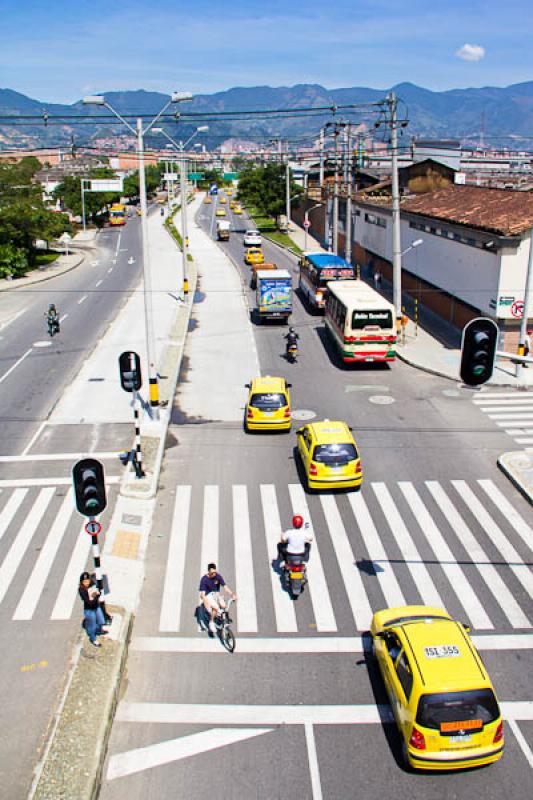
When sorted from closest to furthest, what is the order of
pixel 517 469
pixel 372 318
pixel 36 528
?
pixel 36 528 < pixel 517 469 < pixel 372 318

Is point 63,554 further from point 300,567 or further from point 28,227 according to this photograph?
point 28,227

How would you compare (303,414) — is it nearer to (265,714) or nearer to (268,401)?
(268,401)

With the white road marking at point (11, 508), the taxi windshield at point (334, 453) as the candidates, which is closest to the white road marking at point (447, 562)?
the taxi windshield at point (334, 453)

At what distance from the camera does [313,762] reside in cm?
1124

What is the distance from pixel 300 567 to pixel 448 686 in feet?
17.6

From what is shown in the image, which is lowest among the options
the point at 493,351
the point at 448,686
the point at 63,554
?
the point at 63,554

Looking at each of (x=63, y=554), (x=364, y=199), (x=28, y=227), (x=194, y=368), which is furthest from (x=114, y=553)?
(x=364, y=199)

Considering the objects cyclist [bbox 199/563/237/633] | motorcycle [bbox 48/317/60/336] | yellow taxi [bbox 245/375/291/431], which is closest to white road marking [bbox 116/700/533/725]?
cyclist [bbox 199/563/237/633]

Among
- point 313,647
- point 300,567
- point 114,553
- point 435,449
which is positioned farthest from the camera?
point 435,449

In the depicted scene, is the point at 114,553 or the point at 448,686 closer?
the point at 448,686

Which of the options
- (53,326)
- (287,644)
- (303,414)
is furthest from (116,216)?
(287,644)

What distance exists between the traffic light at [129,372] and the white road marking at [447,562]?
8.67 meters

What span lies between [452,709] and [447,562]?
6.81m

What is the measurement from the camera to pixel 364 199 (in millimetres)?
67938
